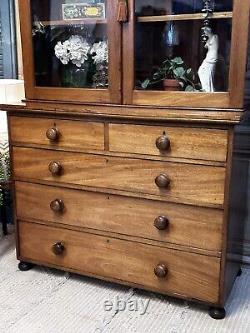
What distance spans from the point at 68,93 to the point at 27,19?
1.19 feet

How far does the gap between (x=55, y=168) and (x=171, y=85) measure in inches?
24.1

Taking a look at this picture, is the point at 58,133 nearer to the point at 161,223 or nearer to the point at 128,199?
the point at 128,199

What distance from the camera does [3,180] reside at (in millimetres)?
2215

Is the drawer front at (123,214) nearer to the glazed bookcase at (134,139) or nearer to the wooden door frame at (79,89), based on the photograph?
the glazed bookcase at (134,139)

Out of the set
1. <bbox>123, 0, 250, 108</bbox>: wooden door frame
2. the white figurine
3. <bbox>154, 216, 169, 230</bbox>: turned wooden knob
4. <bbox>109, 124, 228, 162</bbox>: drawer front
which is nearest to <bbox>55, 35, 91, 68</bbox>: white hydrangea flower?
<bbox>123, 0, 250, 108</bbox>: wooden door frame

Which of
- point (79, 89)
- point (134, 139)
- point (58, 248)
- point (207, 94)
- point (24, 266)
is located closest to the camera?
point (207, 94)

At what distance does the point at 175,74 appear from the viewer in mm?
1610

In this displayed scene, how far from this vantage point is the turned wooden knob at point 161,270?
1.67 meters

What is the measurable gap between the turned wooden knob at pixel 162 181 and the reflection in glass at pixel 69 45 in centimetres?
44

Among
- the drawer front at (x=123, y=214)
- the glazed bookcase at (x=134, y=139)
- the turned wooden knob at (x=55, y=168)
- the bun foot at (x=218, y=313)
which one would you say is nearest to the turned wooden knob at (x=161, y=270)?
the glazed bookcase at (x=134, y=139)

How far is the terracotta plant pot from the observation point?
1.60m

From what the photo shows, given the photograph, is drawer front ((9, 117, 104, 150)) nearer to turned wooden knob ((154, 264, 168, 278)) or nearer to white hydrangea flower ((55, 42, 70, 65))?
white hydrangea flower ((55, 42, 70, 65))

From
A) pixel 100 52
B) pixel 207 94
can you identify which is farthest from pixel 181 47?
pixel 100 52

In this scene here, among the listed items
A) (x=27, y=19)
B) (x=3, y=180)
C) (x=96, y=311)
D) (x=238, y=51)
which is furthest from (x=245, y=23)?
(x=3, y=180)
